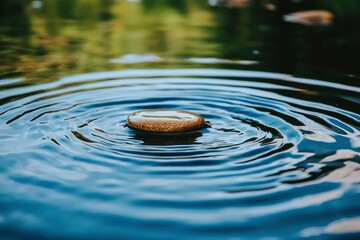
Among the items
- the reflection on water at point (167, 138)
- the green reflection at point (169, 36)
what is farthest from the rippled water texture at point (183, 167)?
the green reflection at point (169, 36)

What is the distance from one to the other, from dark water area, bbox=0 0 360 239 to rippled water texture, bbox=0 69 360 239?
0.01 metres

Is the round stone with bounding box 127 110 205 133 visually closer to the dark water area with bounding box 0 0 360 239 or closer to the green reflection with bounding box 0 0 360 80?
the dark water area with bounding box 0 0 360 239

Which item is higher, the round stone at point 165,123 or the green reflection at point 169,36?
the green reflection at point 169,36

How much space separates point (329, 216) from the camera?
343 centimetres

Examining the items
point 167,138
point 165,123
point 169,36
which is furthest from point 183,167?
point 169,36

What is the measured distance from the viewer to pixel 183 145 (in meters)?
4.73

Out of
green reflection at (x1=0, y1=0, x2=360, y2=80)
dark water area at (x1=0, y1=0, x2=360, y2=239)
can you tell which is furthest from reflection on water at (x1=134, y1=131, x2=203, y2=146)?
green reflection at (x1=0, y1=0, x2=360, y2=80)

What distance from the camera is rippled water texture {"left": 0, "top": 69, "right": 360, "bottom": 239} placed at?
332cm

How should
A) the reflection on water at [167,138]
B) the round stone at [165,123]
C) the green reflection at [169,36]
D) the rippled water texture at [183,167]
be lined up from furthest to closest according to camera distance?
the green reflection at [169,36] < the round stone at [165,123] < the reflection on water at [167,138] < the rippled water texture at [183,167]

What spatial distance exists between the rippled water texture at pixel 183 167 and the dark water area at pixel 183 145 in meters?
0.01

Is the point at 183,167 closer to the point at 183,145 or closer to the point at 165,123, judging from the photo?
the point at 183,145

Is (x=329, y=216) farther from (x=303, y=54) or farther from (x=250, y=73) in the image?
(x=303, y=54)

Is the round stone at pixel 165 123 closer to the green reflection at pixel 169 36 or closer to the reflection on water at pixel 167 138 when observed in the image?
the reflection on water at pixel 167 138

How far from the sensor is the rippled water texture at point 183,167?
3.32 meters
